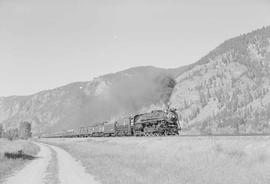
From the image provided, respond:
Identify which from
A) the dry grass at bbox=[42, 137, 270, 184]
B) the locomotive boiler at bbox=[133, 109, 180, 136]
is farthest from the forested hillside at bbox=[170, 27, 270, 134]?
the dry grass at bbox=[42, 137, 270, 184]

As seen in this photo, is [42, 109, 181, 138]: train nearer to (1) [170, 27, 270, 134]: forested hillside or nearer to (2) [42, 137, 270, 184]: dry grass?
(2) [42, 137, 270, 184]: dry grass

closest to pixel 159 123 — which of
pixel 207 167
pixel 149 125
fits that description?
pixel 149 125

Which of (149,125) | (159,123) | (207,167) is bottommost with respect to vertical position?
(207,167)

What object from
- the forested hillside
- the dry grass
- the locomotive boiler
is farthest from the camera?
the forested hillside

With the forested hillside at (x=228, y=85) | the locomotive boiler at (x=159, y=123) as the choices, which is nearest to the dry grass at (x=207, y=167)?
the locomotive boiler at (x=159, y=123)

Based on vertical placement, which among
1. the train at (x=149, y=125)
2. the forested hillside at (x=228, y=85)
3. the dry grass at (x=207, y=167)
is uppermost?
the forested hillside at (x=228, y=85)

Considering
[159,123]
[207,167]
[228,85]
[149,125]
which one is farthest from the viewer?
[228,85]

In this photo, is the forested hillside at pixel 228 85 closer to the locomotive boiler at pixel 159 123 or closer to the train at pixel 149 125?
the train at pixel 149 125

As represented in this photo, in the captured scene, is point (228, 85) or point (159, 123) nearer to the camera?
point (159, 123)

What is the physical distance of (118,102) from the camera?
190 meters

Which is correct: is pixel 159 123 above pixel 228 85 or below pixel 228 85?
below

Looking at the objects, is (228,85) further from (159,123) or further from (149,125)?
(159,123)

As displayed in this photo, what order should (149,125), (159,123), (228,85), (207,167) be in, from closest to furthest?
(207,167), (159,123), (149,125), (228,85)

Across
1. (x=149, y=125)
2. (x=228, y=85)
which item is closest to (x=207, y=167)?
(x=149, y=125)
